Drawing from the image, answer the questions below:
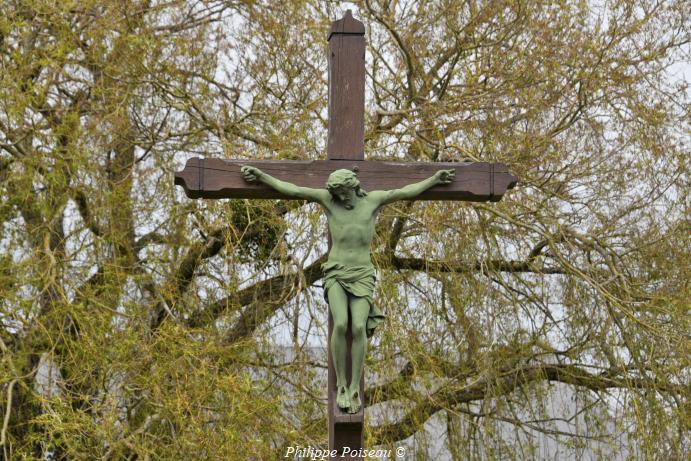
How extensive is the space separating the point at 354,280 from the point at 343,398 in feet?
1.52

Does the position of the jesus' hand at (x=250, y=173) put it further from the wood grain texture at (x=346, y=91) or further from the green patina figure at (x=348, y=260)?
the wood grain texture at (x=346, y=91)

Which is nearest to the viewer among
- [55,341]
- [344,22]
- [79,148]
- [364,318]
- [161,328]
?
[364,318]

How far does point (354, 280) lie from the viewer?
4812mm

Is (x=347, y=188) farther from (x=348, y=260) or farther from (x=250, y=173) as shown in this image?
(x=250, y=173)

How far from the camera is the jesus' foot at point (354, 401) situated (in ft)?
15.4

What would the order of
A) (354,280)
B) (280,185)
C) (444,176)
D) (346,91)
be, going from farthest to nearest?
(346,91)
(444,176)
(280,185)
(354,280)

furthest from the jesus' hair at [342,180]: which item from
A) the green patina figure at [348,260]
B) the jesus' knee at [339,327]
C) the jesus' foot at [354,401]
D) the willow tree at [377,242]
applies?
the willow tree at [377,242]

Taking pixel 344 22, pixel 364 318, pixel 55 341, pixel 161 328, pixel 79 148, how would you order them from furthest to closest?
pixel 79 148 → pixel 55 341 → pixel 161 328 → pixel 344 22 → pixel 364 318

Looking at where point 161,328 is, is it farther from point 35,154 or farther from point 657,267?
point 657,267

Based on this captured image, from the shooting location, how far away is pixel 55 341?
28.1 ft

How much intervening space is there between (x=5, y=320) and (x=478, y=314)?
3369mm

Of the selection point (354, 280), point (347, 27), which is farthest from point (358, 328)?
point (347, 27)

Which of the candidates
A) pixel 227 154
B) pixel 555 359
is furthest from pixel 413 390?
pixel 227 154

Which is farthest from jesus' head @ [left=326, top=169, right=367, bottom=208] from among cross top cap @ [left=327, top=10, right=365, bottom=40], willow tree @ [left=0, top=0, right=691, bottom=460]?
willow tree @ [left=0, top=0, right=691, bottom=460]
